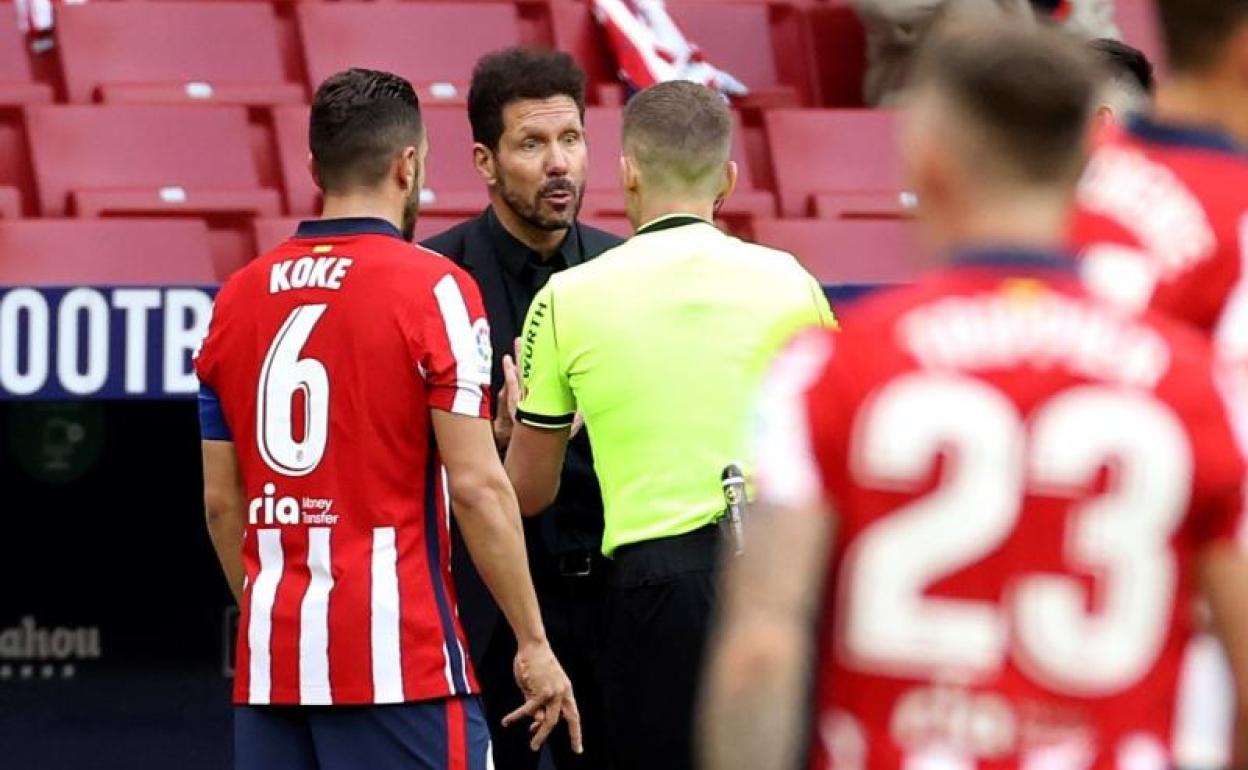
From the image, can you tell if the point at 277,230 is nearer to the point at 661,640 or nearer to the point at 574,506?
the point at 574,506

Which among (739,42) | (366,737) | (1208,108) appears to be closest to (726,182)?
(366,737)

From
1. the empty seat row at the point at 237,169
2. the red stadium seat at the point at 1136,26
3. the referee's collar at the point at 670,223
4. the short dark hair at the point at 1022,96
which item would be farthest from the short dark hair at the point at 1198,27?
the red stadium seat at the point at 1136,26

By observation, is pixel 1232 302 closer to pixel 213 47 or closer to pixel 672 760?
pixel 672 760

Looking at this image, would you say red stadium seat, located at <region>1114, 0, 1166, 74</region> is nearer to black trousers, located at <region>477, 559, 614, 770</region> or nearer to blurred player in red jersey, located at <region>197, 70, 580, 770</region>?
black trousers, located at <region>477, 559, 614, 770</region>

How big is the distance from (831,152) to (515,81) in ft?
7.27

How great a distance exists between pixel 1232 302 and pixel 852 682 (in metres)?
0.73

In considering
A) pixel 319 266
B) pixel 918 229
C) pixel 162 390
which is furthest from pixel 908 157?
pixel 162 390

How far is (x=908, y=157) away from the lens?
8.08 ft

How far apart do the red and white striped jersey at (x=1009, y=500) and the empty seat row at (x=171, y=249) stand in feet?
12.5

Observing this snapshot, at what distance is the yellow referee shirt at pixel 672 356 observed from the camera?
448 centimetres

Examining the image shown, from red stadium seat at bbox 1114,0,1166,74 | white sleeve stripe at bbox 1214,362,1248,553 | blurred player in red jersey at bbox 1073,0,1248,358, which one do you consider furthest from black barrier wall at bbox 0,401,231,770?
white sleeve stripe at bbox 1214,362,1248,553

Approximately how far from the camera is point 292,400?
4.29 m

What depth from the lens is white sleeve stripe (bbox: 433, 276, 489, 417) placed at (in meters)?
4.23

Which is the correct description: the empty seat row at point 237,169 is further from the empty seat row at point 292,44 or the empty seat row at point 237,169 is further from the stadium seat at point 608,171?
the empty seat row at point 292,44
